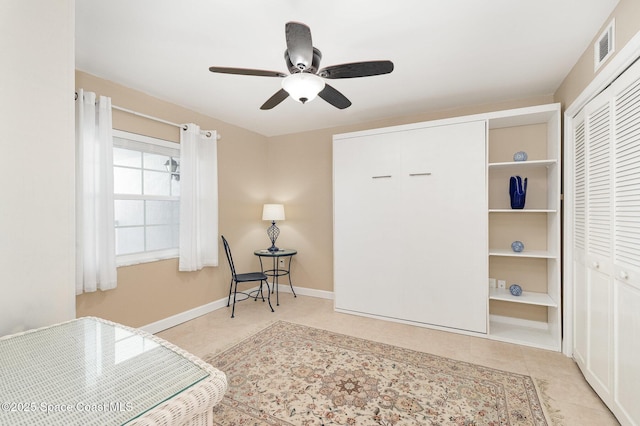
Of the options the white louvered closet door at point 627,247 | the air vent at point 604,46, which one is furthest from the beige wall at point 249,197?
the white louvered closet door at point 627,247

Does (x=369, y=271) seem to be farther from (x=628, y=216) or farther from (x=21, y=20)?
(x=21, y=20)

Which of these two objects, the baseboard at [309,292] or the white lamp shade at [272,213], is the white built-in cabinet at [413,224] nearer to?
the baseboard at [309,292]

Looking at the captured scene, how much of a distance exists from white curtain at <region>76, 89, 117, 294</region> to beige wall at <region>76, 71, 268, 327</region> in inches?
6.4

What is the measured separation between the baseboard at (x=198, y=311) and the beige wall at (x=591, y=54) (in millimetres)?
3545

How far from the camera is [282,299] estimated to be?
14.1ft

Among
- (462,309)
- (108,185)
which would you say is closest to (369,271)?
(462,309)

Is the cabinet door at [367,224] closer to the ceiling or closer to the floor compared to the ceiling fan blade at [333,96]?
closer to the floor

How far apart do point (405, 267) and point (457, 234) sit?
0.67 metres

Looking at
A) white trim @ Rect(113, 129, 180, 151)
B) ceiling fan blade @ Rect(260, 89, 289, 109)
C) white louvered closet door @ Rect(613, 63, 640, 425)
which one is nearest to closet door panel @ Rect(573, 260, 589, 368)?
white louvered closet door @ Rect(613, 63, 640, 425)

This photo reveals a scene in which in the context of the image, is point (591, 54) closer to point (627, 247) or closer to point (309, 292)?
point (627, 247)

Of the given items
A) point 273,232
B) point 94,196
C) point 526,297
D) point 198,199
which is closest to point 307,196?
point 273,232

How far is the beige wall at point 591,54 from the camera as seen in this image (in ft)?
5.21

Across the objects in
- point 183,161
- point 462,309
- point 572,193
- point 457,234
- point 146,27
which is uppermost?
point 146,27

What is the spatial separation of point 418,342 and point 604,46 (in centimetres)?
273
